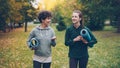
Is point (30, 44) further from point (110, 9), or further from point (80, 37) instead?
point (110, 9)

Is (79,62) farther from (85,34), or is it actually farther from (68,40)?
(85,34)

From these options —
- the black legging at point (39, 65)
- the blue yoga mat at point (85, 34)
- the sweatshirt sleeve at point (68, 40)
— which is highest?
the blue yoga mat at point (85, 34)

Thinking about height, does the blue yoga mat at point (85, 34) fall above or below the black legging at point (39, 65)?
above

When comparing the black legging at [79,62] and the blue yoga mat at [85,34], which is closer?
the blue yoga mat at [85,34]

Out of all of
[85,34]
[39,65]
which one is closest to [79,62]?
[85,34]

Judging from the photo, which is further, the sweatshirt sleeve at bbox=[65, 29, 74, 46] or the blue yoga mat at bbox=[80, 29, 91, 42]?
the sweatshirt sleeve at bbox=[65, 29, 74, 46]

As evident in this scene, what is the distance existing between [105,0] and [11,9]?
39.9 ft

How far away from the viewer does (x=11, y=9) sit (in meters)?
39.2

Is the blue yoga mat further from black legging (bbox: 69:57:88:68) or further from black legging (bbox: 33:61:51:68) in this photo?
black legging (bbox: 33:61:51:68)

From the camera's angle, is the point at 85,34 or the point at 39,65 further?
the point at 39,65

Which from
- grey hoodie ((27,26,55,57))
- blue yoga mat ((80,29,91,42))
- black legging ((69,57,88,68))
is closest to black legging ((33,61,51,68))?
grey hoodie ((27,26,55,57))

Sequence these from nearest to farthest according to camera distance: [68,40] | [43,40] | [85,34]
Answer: [85,34] → [43,40] → [68,40]

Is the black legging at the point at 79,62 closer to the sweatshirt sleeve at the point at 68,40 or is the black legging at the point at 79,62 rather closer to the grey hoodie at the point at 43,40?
the sweatshirt sleeve at the point at 68,40

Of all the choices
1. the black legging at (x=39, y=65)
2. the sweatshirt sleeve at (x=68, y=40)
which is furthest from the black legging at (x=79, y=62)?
the black legging at (x=39, y=65)
